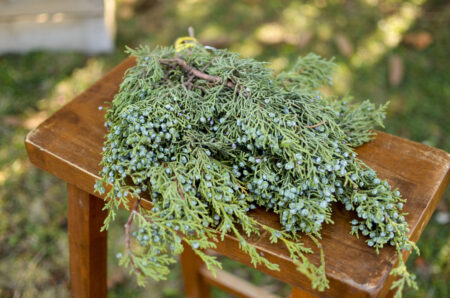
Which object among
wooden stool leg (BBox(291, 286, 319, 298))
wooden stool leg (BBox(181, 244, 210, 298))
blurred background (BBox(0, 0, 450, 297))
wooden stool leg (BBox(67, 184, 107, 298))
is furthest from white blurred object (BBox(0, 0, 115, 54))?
wooden stool leg (BBox(291, 286, 319, 298))

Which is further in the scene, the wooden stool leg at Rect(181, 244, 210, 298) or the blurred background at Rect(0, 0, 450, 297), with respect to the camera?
the blurred background at Rect(0, 0, 450, 297)

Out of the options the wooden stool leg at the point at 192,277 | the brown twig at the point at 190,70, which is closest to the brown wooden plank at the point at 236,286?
the wooden stool leg at the point at 192,277

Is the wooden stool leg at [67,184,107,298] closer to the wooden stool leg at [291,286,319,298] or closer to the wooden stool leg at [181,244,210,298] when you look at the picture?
the wooden stool leg at [181,244,210,298]

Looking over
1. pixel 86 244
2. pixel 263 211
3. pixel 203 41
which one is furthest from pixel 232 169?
pixel 203 41

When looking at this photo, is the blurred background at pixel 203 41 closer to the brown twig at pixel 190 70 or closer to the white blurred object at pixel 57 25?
the white blurred object at pixel 57 25

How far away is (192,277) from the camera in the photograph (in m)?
1.84

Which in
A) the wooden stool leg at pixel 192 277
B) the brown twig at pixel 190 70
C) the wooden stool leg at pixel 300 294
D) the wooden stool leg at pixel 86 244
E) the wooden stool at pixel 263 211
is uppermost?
the brown twig at pixel 190 70

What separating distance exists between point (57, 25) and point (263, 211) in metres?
2.37

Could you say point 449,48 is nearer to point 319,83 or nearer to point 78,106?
point 319,83

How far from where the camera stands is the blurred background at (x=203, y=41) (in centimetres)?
200

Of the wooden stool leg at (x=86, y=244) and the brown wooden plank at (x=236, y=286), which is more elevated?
the wooden stool leg at (x=86, y=244)

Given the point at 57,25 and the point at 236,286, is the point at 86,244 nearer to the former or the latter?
the point at 236,286

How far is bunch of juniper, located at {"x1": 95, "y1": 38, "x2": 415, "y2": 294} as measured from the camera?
88 cm

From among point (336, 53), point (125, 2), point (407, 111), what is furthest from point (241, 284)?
point (125, 2)
